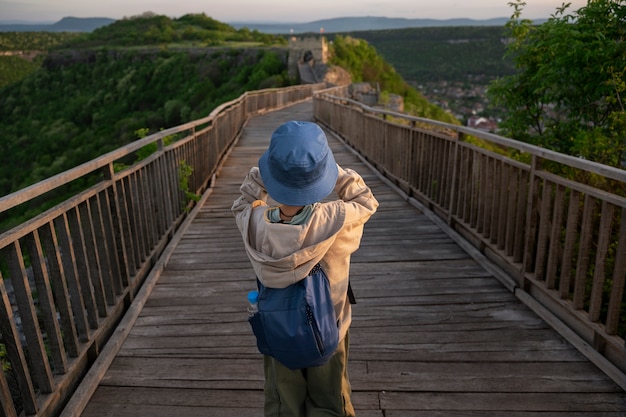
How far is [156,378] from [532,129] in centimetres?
852

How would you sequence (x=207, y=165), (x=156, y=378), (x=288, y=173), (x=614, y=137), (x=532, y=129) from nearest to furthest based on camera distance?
(x=288, y=173) < (x=156, y=378) < (x=614, y=137) < (x=207, y=165) < (x=532, y=129)

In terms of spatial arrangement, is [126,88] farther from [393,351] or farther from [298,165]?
[298,165]

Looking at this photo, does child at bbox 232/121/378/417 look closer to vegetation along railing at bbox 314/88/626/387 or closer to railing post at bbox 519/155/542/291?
vegetation along railing at bbox 314/88/626/387

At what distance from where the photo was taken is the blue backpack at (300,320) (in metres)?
1.92

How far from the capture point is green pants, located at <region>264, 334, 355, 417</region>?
2.24 m

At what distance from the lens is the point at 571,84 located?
8125 mm

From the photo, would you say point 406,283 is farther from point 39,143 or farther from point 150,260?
point 39,143

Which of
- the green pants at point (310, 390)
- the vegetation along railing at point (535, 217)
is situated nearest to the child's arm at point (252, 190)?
the green pants at point (310, 390)

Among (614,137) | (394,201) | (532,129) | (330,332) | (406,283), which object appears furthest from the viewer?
(532,129)

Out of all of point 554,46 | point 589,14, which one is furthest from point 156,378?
point 589,14

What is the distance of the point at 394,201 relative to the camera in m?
7.53

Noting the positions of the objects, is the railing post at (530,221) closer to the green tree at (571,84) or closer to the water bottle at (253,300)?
the water bottle at (253,300)

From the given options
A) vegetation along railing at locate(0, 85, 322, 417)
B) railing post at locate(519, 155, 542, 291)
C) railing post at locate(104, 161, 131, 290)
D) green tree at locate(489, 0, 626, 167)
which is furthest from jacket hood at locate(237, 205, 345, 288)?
green tree at locate(489, 0, 626, 167)

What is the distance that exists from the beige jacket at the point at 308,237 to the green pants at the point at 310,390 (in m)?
→ 0.24
